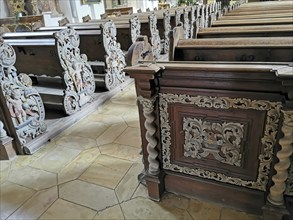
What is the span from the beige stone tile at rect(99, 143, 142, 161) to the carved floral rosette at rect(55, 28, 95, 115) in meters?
0.78

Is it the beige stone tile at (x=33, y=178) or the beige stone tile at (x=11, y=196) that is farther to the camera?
the beige stone tile at (x=33, y=178)

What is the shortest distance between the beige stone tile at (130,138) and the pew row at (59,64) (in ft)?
2.44

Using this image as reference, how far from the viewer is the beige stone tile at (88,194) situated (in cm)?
147

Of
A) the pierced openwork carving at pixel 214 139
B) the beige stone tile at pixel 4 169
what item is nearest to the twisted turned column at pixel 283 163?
the pierced openwork carving at pixel 214 139

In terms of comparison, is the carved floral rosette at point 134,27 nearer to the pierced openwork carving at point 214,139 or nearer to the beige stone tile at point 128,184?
the beige stone tile at point 128,184

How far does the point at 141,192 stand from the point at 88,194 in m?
0.36

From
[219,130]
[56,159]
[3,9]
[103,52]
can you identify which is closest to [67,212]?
[56,159]

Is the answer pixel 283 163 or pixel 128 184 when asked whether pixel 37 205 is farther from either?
pixel 283 163

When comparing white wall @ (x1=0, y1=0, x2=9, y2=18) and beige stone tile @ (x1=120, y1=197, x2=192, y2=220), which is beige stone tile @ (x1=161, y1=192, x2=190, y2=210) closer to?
beige stone tile @ (x1=120, y1=197, x2=192, y2=220)

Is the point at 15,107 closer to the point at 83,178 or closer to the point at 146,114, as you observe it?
the point at 83,178

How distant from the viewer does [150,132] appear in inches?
51.2

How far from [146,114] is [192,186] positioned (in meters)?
0.55

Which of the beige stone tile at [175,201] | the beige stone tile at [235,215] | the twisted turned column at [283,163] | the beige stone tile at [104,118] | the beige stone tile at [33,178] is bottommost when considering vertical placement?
the beige stone tile at [235,215]

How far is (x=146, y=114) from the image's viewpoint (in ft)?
4.12
